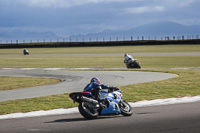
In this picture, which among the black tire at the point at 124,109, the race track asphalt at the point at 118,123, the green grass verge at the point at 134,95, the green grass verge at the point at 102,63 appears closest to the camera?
the race track asphalt at the point at 118,123

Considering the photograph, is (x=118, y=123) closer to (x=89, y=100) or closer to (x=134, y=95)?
(x=89, y=100)

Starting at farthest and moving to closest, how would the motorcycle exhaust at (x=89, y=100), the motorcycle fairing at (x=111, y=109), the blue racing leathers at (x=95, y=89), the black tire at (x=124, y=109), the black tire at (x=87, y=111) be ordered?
1. the black tire at (x=124, y=109)
2. the motorcycle fairing at (x=111, y=109)
3. the blue racing leathers at (x=95, y=89)
4. the black tire at (x=87, y=111)
5. the motorcycle exhaust at (x=89, y=100)

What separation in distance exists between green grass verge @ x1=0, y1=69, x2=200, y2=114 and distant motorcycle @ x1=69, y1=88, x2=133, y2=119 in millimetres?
3676

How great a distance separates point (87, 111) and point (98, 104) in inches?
16.7

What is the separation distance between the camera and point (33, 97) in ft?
58.9

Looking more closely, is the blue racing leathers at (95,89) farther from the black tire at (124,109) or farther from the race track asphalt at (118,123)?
the black tire at (124,109)

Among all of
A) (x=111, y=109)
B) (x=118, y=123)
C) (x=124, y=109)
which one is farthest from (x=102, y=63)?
(x=118, y=123)

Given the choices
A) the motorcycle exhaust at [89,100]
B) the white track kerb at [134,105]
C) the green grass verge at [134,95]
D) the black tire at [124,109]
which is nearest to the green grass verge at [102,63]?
the green grass verge at [134,95]

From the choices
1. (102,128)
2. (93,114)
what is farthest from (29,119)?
(102,128)

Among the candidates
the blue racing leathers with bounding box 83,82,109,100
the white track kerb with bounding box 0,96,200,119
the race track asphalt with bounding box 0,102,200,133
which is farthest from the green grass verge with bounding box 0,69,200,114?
the blue racing leathers with bounding box 83,82,109,100

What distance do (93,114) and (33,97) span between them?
7147mm

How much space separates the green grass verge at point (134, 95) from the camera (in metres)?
15.1

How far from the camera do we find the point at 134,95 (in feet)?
58.5

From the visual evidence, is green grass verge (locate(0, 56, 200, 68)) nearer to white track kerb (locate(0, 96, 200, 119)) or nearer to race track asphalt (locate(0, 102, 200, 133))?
white track kerb (locate(0, 96, 200, 119))
